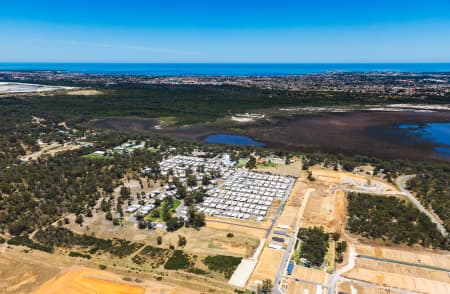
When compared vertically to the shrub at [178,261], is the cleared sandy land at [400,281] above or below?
below

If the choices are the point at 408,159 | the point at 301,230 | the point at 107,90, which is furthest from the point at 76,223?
the point at 107,90

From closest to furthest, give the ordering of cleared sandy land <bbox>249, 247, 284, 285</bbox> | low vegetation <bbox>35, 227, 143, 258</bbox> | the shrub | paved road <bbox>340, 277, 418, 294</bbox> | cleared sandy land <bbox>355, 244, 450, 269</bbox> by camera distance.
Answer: paved road <bbox>340, 277, 418, 294</bbox>
cleared sandy land <bbox>249, 247, 284, 285</bbox>
the shrub
cleared sandy land <bbox>355, 244, 450, 269</bbox>
low vegetation <bbox>35, 227, 143, 258</bbox>

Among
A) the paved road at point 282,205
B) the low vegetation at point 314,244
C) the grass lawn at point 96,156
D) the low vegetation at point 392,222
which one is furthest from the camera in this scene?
the grass lawn at point 96,156

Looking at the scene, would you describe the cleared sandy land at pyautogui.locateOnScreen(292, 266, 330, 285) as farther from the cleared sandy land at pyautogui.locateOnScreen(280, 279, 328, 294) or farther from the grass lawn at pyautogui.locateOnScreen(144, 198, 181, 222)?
the grass lawn at pyautogui.locateOnScreen(144, 198, 181, 222)

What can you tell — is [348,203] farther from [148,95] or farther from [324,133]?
[148,95]

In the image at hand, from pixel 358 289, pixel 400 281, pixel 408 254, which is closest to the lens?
pixel 358 289

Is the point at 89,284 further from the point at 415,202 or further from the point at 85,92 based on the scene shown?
the point at 85,92

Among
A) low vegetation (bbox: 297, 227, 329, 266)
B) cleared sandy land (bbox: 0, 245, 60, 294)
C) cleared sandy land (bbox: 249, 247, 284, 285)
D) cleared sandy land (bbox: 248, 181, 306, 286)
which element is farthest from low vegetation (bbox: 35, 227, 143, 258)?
low vegetation (bbox: 297, 227, 329, 266)

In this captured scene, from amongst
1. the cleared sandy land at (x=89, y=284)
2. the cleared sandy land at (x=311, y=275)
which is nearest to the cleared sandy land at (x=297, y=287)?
the cleared sandy land at (x=311, y=275)

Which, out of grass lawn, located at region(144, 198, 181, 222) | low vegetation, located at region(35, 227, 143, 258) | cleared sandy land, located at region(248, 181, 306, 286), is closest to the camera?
cleared sandy land, located at region(248, 181, 306, 286)

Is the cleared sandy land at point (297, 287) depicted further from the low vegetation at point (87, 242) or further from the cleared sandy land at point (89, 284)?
the low vegetation at point (87, 242)

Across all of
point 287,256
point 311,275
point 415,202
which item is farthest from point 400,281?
point 415,202
